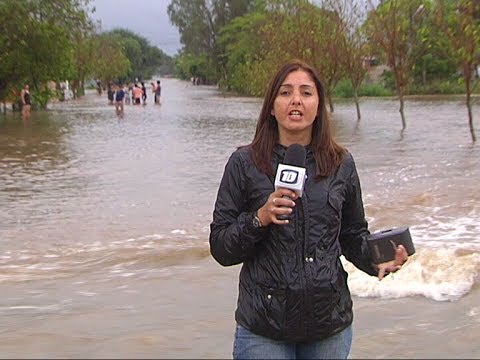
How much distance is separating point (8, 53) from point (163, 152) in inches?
681

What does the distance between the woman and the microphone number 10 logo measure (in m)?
0.07

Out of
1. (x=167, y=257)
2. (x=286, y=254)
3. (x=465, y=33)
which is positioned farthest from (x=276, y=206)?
(x=465, y=33)

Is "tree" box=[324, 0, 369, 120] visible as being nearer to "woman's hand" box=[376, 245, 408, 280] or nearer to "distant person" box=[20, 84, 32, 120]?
"distant person" box=[20, 84, 32, 120]

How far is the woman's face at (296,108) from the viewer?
9.07 ft

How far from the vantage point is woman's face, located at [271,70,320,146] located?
2764 millimetres

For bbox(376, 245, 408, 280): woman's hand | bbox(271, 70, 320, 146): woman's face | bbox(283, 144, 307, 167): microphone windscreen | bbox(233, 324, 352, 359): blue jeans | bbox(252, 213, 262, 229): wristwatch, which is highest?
bbox(271, 70, 320, 146): woman's face

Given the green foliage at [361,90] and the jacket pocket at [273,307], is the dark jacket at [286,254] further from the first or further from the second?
the green foliage at [361,90]

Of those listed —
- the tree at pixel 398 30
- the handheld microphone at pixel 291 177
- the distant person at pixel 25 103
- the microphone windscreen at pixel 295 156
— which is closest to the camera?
the handheld microphone at pixel 291 177

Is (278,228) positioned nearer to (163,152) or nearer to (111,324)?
(111,324)

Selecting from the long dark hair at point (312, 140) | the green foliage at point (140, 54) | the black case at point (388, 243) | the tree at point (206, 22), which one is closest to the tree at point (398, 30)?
the long dark hair at point (312, 140)

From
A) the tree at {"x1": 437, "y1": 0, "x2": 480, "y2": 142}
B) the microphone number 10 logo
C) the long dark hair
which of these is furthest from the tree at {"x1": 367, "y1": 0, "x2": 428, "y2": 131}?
the microphone number 10 logo

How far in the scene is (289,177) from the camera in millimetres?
2406

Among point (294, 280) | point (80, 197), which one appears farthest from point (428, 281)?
point (80, 197)

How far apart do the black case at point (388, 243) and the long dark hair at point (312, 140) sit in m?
0.31
